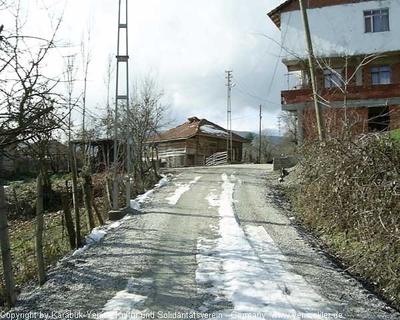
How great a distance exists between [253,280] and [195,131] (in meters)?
35.7

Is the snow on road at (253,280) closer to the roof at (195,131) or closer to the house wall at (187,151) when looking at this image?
the house wall at (187,151)

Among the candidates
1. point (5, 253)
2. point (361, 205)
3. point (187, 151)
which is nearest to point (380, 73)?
point (187, 151)

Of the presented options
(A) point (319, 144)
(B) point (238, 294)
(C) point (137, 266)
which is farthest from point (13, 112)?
(A) point (319, 144)

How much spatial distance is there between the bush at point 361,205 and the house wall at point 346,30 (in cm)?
1715

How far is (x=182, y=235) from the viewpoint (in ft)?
26.1

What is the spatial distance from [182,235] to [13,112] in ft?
12.9

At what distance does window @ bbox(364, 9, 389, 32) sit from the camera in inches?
970

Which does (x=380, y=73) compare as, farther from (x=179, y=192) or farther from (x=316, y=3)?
(x=179, y=192)

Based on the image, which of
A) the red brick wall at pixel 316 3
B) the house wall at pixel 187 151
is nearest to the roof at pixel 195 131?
the house wall at pixel 187 151

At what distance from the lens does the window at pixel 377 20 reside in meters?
24.6

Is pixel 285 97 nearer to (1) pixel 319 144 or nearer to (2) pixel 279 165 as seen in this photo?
(2) pixel 279 165

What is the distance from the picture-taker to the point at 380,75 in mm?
26094

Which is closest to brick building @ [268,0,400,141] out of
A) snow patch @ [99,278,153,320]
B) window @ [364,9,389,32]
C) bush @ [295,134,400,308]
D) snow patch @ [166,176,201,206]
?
window @ [364,9,389,32]

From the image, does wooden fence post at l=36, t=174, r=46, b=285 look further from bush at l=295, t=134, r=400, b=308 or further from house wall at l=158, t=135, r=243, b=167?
house wall at l=158, t=135, r=243, b=167
